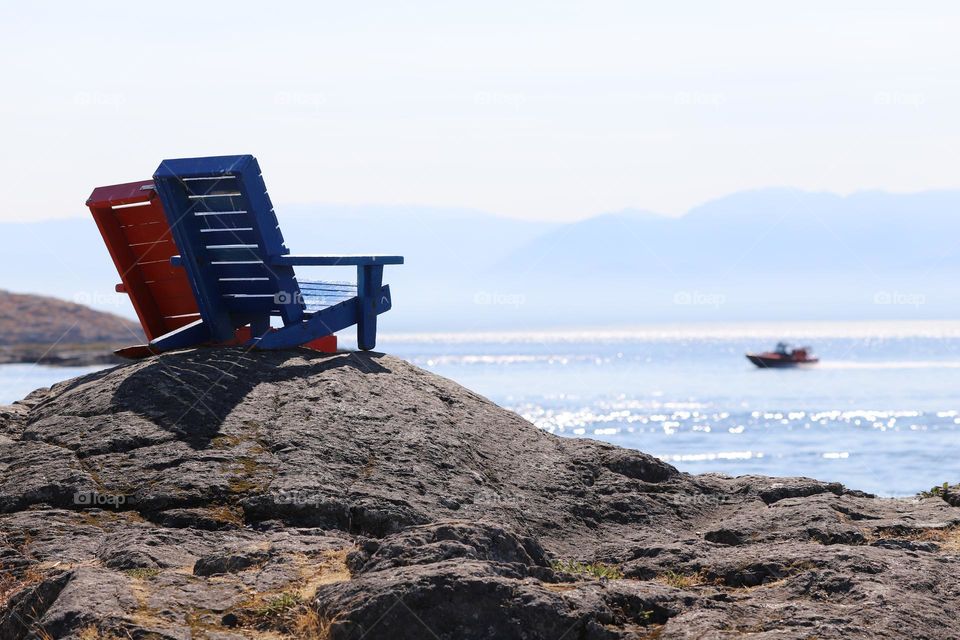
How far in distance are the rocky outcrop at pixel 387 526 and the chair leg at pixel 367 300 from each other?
0.59 m

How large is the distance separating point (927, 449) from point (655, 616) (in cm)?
3548

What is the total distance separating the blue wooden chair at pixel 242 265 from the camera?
9664 millimetres

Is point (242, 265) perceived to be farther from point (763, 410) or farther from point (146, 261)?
point (763, 410)

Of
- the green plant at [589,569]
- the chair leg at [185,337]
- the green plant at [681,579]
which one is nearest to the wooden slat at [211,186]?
the chair leg at [185,337]

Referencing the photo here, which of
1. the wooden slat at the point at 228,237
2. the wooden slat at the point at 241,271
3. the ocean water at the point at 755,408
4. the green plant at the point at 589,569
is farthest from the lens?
the ocean water at the point at 755,408

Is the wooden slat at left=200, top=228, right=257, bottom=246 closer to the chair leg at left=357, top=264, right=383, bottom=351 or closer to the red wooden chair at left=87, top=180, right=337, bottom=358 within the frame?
the red wooden chair at left=87, top=180, right=337, bottom=358

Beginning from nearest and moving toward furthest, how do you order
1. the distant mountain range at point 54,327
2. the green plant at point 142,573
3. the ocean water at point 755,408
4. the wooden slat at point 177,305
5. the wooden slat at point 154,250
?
1. the green plant at point 142,573
2. the wooden slat at point 154,250
3. the wooden slat at point 177,305
4. the ocean water at point 755,408
5. the distant mountain range at point 54,327

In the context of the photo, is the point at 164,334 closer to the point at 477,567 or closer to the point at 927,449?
the point at 477,567

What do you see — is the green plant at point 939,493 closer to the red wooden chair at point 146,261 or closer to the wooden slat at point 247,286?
the red wooden chair at point 146,261

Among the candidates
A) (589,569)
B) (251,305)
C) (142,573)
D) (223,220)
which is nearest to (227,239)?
(223,220)

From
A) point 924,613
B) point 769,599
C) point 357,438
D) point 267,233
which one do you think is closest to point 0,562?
point 357,438

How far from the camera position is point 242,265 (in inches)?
398

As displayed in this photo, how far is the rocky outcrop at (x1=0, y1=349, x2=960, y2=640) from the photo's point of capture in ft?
17.7

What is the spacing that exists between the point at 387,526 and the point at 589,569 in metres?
1.47
